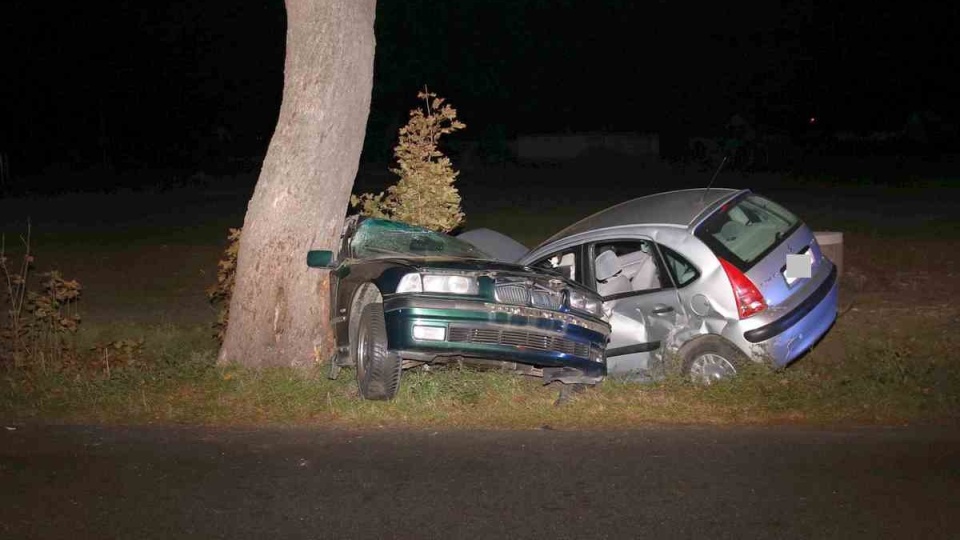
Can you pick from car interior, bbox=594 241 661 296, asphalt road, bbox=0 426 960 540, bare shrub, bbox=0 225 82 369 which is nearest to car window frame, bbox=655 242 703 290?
car interior, bbox=594 241 661 296

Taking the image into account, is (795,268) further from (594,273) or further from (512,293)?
(512,293)

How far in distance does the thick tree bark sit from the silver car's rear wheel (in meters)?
3.18

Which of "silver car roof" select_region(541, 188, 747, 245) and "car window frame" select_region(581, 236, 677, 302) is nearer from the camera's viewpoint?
"car window frame" select_region(581, 236, 677, 302)

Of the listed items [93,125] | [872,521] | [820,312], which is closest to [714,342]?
[820,312]

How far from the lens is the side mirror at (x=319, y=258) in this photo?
828 centimetres

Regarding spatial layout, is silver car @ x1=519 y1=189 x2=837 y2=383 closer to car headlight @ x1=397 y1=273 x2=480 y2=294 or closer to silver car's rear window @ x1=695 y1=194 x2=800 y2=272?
silver car's rear window @ x1=695 y1=194 x2=800 y2=272

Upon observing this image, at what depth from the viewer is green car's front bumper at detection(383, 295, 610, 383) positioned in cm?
734

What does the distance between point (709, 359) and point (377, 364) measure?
274 centimetres

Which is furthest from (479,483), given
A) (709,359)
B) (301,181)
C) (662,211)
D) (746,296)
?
(662,211)

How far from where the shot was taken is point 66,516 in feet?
17.8

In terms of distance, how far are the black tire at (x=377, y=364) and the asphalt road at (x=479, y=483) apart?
62cm

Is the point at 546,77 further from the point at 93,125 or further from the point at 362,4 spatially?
the point at 362,4

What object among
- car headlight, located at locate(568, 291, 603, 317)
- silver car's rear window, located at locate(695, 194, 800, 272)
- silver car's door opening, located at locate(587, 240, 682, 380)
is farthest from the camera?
silver car's door opening, located at locate(587, 240, 682, 380)

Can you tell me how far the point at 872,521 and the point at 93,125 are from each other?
56.1 meters
